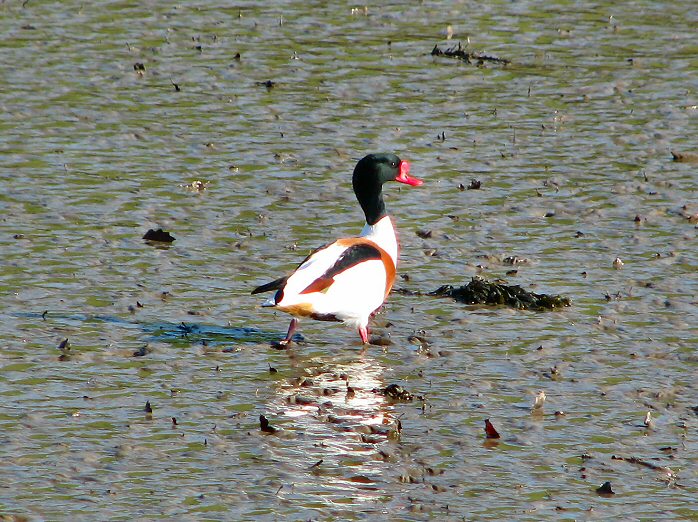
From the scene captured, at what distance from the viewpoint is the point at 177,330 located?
1205 centimetres

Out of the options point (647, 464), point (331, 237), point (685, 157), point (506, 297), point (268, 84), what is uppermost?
point (268, 84)

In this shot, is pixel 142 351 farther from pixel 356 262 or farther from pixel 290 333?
pixel 356 262

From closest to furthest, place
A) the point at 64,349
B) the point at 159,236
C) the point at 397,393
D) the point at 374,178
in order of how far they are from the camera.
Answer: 1. the point at 397,393
2. the point at 64,349
3. the point at 374,178
4. the point at 159,236

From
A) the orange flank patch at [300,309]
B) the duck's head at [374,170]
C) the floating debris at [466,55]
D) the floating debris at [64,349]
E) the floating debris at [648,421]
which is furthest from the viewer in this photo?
the floating debris at [466,55]

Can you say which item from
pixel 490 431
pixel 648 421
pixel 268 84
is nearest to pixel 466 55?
pixel 268 84

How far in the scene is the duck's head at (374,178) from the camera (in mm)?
13258

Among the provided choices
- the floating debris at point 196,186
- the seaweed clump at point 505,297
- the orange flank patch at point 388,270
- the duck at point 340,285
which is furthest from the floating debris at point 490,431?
the floating debris at point 196,186

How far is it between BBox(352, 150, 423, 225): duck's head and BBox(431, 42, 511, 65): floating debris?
796 cm

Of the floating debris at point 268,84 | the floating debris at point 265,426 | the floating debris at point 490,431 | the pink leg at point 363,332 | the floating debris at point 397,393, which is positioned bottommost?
the floating debris at point 490,431

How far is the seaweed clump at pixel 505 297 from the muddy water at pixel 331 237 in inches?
4.9

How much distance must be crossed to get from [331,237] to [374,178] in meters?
1.44

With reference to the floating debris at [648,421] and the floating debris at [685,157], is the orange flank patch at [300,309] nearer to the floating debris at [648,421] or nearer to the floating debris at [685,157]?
the floating debris at [648,421]

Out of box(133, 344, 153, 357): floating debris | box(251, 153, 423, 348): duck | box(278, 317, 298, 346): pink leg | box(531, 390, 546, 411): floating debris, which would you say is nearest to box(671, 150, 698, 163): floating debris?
box(251, 153, 423, 348): duck

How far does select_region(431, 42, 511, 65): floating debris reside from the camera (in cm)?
2131
